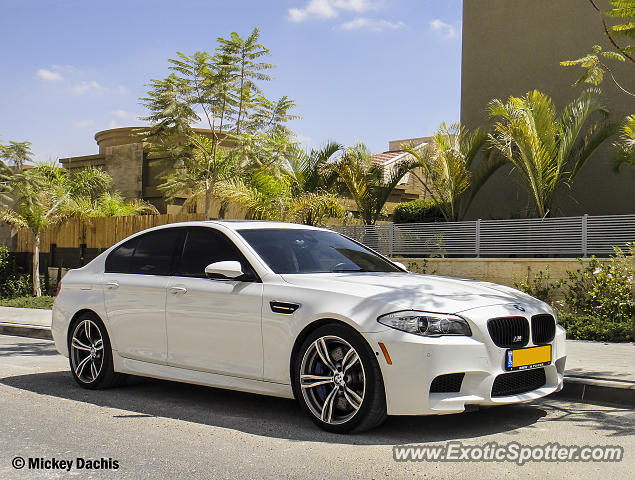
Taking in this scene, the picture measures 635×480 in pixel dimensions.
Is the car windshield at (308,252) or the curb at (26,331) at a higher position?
the car windshield at (308,252)

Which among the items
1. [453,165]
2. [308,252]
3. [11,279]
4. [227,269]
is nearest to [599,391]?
[308,252]

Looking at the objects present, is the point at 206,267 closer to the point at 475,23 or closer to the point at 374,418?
the point at 374,418

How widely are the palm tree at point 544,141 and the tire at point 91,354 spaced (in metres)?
9.81

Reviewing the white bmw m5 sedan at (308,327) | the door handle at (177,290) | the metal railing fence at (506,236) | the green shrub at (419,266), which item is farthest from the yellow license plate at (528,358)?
the green shrub at (419,266)

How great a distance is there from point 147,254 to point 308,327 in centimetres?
237

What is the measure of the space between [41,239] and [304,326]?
18672 mm

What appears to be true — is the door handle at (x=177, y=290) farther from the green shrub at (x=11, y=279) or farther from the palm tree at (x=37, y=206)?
the green shrub at (x=11, y=279)

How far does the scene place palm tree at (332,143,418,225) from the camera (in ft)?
56.7

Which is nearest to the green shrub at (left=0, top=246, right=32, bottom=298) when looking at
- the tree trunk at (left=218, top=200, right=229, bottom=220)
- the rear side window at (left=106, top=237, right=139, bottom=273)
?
the tree trunk at (left=218, top=200, right=229, bottom=220)

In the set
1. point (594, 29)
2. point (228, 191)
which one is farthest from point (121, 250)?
point (594, 29)

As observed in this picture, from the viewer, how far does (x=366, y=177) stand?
17375 millimetres

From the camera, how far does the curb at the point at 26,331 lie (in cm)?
1312

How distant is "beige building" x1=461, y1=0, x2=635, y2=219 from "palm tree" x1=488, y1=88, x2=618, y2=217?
1.34m

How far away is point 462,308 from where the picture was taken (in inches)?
213
